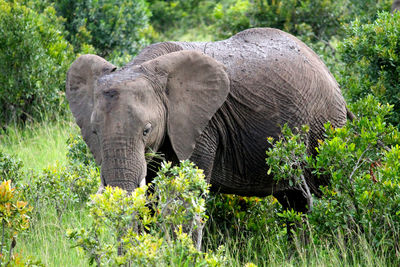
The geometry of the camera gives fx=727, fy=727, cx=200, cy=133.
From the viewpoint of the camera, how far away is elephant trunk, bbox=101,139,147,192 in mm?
4824

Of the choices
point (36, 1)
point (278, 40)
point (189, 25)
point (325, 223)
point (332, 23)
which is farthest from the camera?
point (189, 25)

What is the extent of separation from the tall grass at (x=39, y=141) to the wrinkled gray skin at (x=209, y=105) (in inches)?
117

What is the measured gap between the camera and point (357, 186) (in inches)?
212

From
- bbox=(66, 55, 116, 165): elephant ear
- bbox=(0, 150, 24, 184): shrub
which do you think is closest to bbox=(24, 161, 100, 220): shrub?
bbox=(0, 150, 24, 184): shrub

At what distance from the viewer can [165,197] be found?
4.66 m

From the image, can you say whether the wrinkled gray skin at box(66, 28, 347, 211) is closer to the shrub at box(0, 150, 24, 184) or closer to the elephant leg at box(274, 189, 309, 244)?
the elephant leg at box(274, 189, 309, 244)

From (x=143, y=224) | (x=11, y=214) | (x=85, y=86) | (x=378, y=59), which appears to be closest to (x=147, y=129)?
(x=143, y=224)

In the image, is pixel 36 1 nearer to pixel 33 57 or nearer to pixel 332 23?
pixel 33 57

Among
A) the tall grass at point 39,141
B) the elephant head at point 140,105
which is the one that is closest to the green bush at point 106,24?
the tall grass at point 39,141

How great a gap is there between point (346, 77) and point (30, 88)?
4.19 metres

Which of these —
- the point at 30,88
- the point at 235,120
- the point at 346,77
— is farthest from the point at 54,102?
the point at 235,120

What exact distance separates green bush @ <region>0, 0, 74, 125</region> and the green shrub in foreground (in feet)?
16.3

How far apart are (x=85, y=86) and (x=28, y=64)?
425 centimetres

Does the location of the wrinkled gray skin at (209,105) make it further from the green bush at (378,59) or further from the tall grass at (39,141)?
the tall grass at (39,141)
